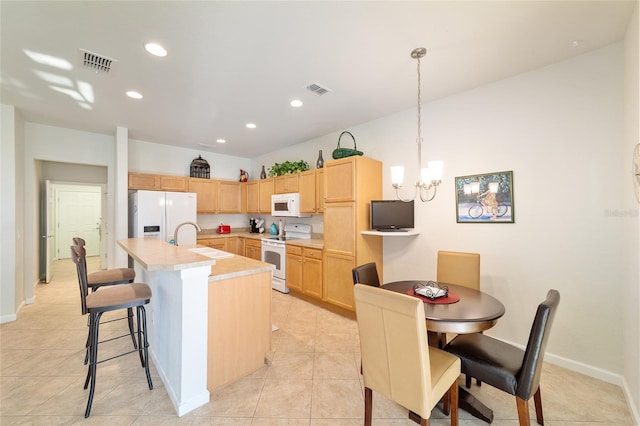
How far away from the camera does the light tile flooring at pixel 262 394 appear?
69.7 inches

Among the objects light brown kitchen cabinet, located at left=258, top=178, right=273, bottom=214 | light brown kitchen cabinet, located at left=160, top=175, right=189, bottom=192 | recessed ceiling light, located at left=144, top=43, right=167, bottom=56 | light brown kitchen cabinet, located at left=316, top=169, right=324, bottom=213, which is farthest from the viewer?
light brown kitchen cabinet, located at left=258, top=178, right=273, bottom=214

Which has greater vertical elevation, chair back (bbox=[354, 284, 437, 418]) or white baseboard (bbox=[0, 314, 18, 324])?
chair back (bbox=[354, 284, 437, 418])

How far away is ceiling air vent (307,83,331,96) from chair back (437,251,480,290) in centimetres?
221

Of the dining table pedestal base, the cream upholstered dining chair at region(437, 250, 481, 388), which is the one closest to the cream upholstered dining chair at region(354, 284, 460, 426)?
the dining table pedestal base

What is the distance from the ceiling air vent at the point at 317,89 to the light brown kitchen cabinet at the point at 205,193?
3599 millimetres

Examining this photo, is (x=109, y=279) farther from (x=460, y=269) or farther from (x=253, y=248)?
(x=460, y=269)

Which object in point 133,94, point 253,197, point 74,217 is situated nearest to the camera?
point 133,94

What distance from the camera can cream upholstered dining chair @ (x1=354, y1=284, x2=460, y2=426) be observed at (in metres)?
1.35

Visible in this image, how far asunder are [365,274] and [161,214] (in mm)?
3938

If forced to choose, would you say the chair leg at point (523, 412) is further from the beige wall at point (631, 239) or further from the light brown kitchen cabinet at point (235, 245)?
the light brown kitchen cabinet at point (235, 245)

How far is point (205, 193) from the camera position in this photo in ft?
18.2

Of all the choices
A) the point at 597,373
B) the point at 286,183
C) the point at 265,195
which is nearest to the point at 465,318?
the point at 597,373

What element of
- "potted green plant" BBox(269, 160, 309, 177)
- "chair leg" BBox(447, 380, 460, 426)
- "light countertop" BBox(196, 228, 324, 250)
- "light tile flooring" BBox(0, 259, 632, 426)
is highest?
"potted green plant" BBox(269, 160, 309, 177)

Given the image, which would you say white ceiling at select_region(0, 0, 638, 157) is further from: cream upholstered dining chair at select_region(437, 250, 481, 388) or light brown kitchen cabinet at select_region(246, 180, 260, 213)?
light brown kitchen cabinet at select_region(246, 180, 260, 213)
